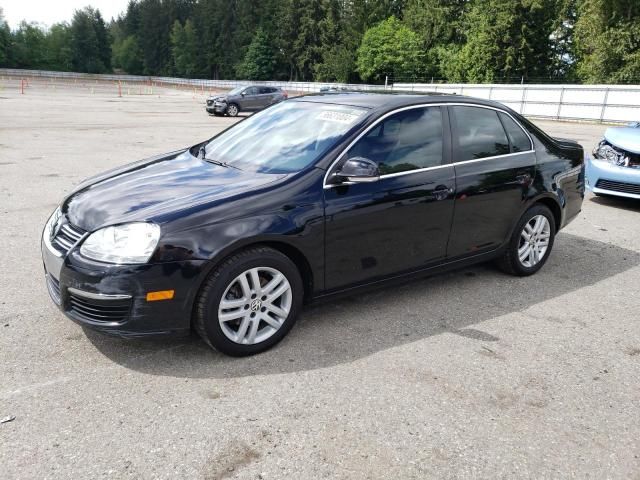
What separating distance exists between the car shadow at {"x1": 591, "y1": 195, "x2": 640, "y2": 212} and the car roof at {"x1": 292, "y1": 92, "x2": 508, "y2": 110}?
4.80 m

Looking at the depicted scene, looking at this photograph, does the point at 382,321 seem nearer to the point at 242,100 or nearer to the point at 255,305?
the point at 255,305

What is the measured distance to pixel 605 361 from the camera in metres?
3.61

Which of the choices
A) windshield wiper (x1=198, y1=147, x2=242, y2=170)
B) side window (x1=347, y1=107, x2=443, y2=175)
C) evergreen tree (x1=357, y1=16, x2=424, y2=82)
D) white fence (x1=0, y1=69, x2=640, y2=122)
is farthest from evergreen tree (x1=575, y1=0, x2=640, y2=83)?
windshield wiper (x1=198, y1=147, x2=242, y2=170)

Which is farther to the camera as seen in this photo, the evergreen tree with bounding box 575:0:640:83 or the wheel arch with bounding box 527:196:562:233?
the evergreen tree with bounding box 575:0:640:83

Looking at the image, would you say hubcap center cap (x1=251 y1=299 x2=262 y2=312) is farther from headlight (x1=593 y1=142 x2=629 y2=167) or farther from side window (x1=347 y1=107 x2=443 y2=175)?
headlight (x1=593 y1=142 x2=629 y2=167)

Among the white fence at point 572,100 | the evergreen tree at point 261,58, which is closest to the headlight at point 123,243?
the white fence at point 572,100

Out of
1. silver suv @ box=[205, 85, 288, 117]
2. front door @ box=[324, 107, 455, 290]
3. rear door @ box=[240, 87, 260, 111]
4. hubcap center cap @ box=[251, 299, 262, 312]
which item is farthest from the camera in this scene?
rear door @ box=[240, 87, 260, 111]

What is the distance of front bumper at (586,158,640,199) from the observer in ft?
25.3

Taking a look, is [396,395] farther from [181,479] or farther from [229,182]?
[229,182]

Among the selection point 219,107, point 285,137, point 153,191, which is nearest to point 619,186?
point 285,137

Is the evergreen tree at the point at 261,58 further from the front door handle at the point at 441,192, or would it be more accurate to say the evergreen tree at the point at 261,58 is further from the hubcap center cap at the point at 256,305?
the hubcap center cap at the point at 256,305

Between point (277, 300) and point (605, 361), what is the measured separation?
7.23 feet

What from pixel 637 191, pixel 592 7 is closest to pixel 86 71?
pixel 592 7

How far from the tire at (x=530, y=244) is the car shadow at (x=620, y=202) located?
395 cm
